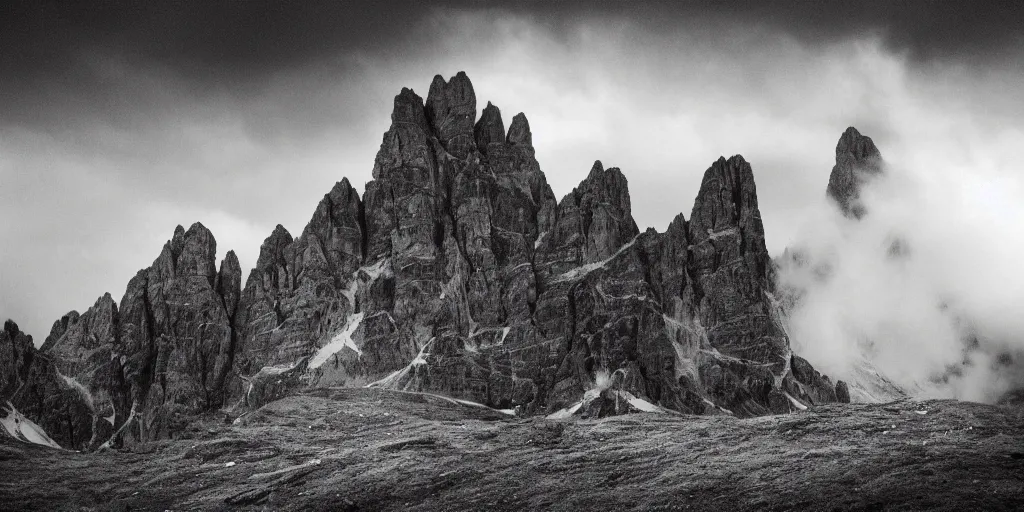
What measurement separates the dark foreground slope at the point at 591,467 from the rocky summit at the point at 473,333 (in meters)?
67.8

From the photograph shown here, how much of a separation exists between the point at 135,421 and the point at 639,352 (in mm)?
99185

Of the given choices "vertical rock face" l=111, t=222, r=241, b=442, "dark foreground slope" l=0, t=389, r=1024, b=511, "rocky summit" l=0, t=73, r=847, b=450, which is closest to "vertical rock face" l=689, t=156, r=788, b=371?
"rocky summit" l=0, t=73, r=847, b=450

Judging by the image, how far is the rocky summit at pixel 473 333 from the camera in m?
175

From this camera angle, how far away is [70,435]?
18712cm

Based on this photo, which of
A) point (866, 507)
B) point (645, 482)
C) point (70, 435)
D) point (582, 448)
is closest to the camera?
point (866, 507)

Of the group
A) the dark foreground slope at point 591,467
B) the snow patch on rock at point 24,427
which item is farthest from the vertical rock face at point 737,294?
the snow patch on rock at point 24,427

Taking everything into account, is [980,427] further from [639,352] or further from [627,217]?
[627,217]

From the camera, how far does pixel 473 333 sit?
181125 mm

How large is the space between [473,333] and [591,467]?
360 ft

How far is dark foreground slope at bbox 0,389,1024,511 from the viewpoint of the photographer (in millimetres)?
56531

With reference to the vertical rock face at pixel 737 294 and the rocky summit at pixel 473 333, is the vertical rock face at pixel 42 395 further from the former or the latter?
the vertical rock face at pixel 737 294

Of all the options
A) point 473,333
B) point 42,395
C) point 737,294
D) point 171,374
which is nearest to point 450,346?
point 473,333

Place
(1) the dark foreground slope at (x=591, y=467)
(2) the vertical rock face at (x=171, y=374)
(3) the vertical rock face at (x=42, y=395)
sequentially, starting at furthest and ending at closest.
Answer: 1. (3) the vertical rock face at (x=42, y=395)
2. (2) the vertical rock face at (x=171, y=374)
3. (1) the dark foreground slope at (x=591, y=467)

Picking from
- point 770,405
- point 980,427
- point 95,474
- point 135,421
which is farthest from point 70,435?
point 980,427
